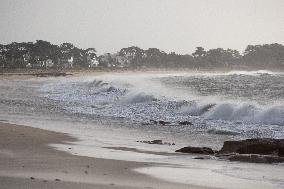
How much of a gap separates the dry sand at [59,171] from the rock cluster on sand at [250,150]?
82.1 inches

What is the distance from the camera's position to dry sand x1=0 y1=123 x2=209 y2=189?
636 centimetres

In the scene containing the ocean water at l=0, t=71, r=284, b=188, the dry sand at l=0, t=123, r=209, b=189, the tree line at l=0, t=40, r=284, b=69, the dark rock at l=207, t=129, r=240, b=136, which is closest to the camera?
the dry sand at l=0, t=123, r=209, b=189

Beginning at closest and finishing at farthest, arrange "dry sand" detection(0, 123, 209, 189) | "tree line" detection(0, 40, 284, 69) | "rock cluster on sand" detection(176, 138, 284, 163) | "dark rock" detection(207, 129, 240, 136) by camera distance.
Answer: "dry sand" detection(0, 123, 209, 189), "rock cluster on sand" detection(176, 138, 284, 163), "dark rock" detection(207, 129, 240, 136), "tree line" detection(0, 40, 284, 69)

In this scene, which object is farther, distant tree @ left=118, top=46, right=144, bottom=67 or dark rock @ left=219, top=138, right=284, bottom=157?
distant tree @ left=118, top=46, right=144, bottom=67

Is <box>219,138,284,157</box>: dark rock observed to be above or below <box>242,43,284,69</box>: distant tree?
below

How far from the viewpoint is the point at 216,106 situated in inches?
807

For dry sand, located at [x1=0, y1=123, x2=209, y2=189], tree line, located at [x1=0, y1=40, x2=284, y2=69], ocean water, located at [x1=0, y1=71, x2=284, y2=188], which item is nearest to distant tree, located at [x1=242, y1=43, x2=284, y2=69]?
tree line, located at [x1=0, y1=40, x2=284, y2=69]

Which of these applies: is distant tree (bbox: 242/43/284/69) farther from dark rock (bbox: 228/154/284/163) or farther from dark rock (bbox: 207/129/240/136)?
dark rock (bbox: 228/154/284/163)

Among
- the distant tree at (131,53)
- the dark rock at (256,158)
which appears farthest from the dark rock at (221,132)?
the distant tree at (131,53)

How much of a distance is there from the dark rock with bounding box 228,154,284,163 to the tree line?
117 meters

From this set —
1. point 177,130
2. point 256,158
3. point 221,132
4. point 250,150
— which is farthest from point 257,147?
point 177,130

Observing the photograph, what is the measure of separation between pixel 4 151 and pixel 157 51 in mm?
174809

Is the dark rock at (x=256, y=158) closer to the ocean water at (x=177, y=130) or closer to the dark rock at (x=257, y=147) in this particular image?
the ocean water at (x=177, y=130)

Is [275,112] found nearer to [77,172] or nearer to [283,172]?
[283,172]
